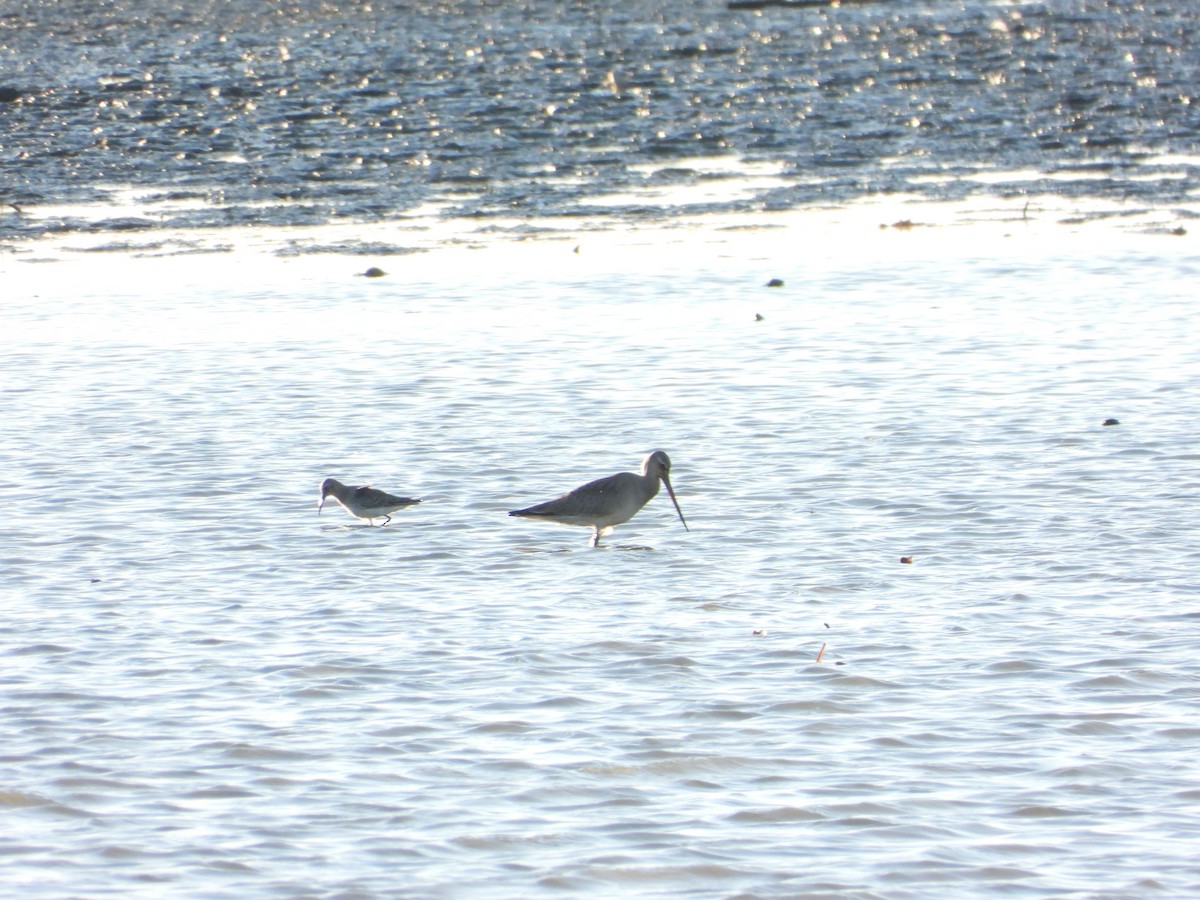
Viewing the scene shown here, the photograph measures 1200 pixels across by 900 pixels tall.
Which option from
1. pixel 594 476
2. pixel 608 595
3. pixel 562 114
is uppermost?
pixel 562 114

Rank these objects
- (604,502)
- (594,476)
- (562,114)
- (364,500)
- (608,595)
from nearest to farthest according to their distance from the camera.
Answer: (608,595), (604,502), (364,500), (594,476), (562,114)

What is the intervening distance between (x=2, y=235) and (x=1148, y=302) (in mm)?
10175

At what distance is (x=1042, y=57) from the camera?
30.8m

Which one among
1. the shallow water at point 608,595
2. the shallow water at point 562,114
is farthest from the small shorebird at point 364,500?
the shallow water at point 562,114

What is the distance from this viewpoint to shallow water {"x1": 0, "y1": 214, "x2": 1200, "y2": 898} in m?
6.77

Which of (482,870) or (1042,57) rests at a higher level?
(1042,57)

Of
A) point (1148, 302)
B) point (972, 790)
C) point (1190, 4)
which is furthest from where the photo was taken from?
point (1190, 4)

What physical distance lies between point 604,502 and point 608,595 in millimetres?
1004

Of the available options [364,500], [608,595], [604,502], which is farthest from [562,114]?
[608,595]

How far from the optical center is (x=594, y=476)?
456 inches

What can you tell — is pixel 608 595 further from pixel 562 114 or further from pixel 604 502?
pixel 562 114

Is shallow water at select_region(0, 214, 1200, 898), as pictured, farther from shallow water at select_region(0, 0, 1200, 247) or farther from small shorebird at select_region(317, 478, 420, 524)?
shallow water at select_region(0, 0, 1200, 247)

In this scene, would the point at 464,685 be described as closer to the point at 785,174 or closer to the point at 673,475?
the point at 673,475

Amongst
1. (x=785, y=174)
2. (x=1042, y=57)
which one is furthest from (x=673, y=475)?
(x=1042, y=57)
